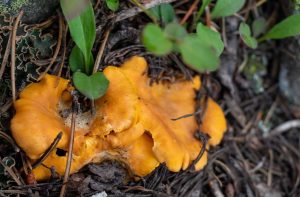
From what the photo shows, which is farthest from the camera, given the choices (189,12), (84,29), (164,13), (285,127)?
(285,127)

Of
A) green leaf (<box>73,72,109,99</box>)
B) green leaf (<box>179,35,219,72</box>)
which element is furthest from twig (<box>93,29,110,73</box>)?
green leaf (<box>179,35,219,72</box>)

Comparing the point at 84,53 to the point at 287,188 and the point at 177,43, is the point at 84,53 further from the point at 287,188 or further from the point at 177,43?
the point at 287,188

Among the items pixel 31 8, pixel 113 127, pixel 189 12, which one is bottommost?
pixel 113 127

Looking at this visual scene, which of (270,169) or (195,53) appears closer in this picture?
(195,53)

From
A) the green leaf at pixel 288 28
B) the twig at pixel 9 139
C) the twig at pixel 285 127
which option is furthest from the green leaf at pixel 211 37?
the twig at pixel 285 127

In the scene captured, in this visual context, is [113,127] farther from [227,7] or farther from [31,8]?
[227,7]

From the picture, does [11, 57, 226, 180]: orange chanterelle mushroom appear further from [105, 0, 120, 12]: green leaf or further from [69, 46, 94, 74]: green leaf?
[105, 0, 120, 12]: green leaf

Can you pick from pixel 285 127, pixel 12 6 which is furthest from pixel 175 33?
pixel 285 127
